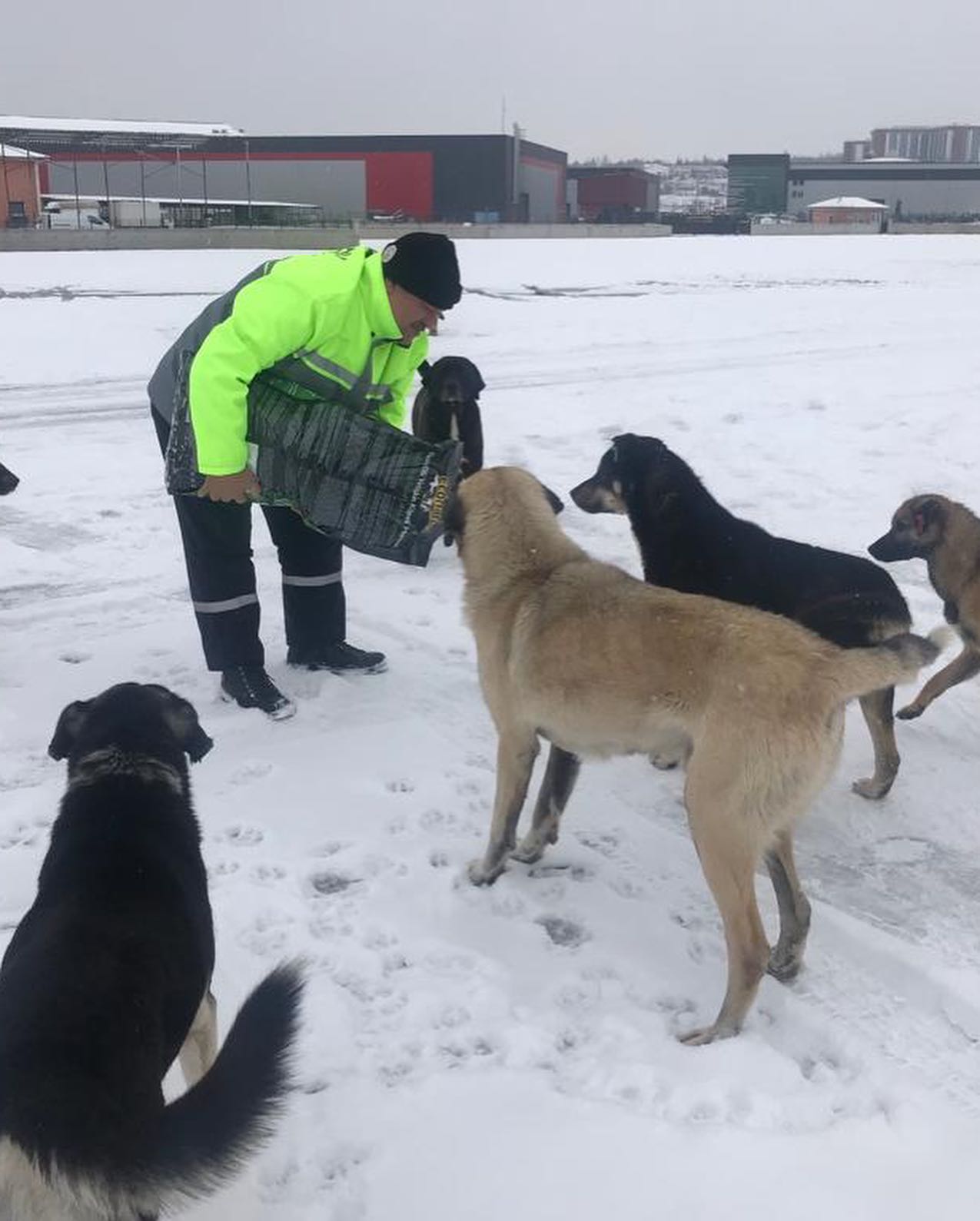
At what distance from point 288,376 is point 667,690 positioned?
2264 millimetres

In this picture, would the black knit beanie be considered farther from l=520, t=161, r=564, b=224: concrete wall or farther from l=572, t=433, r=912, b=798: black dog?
l=520, t=161, r=564, b=224: concrete wall

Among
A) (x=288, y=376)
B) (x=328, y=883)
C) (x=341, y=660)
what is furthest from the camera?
(x=341, y=660)

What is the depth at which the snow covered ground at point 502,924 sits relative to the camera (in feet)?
8.12

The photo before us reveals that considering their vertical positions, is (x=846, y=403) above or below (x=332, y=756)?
above

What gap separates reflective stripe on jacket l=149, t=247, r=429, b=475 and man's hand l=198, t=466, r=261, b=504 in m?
0.04

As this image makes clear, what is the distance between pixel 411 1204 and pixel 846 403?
32.0ft

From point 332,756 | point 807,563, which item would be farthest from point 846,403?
point 332,756

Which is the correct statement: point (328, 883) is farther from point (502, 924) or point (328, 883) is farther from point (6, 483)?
point (6, 483)

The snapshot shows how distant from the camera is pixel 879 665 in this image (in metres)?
2.81

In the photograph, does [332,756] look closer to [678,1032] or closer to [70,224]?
[678,1032]

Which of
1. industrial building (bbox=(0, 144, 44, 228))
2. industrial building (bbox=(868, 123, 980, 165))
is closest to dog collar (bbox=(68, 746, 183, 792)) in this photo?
industrial building (bbox=(0, 144, 44, 228))

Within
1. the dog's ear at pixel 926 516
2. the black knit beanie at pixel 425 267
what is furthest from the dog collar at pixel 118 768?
the dog's ear at pixel 926 516

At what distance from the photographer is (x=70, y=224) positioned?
3803 cm

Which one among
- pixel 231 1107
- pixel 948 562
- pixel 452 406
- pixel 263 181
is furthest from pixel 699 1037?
pixel 263 181
